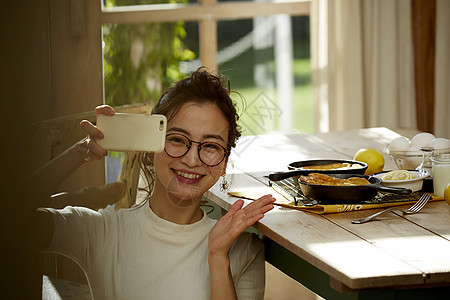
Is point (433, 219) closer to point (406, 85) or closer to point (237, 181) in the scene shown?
point (237, 181)

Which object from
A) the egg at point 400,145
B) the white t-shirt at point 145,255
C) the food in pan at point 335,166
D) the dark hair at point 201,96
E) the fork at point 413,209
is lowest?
the white t-shirt at point 145,255

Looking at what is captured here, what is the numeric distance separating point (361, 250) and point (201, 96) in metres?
0.49

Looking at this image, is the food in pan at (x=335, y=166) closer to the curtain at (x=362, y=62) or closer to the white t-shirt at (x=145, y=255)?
the white t-shirt at (x=145, y=255)

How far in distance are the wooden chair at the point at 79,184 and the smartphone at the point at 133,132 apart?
0.06m

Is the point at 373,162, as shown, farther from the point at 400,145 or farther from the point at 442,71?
the point at 442,71

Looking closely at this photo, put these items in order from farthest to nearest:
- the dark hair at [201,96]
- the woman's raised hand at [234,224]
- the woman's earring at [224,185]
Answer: the woman's earring at [224,185] → the dark hair at [201,96] → the woman's raised hand at [234,224]

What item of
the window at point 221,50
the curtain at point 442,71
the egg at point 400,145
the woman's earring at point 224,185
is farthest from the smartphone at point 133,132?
the curtain at point 442,71

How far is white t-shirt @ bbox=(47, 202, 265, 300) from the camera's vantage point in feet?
4.08

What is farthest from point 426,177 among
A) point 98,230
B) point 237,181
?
point 98,230

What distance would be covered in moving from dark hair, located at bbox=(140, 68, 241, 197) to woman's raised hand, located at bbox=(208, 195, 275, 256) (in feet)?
0.55

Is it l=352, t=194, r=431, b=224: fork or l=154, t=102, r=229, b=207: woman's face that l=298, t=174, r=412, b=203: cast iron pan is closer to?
l=352, t=194, r=431, b=224: fork

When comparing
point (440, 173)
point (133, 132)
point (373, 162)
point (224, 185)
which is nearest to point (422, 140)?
point (373, 162)

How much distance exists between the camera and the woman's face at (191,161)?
125cm

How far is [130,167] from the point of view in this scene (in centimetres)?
→ 198
